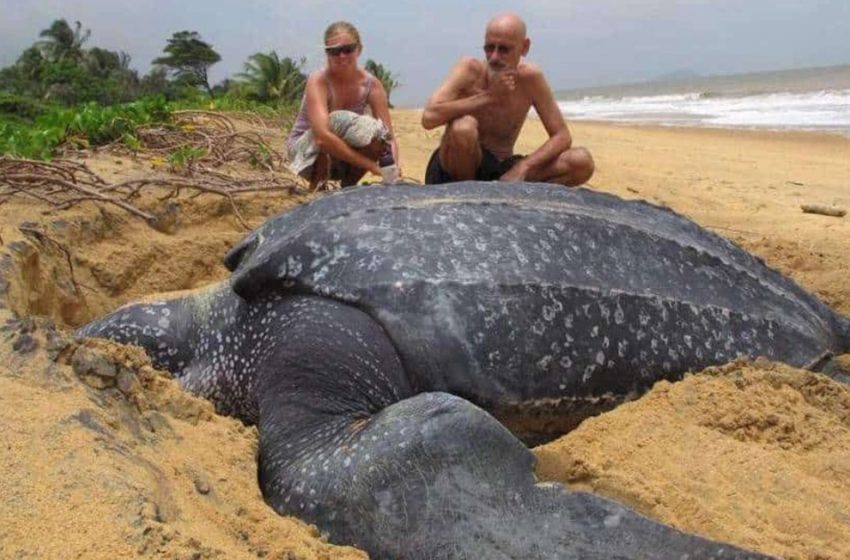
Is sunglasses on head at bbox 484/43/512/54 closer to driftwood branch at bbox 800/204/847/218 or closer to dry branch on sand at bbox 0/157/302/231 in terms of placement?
dry branch on sand at bbox 0/157/302/231

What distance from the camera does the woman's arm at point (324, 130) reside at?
391 centimetres

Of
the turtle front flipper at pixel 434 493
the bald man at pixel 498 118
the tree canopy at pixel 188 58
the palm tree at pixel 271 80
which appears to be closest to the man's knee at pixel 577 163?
the bald man at pixel 498 118

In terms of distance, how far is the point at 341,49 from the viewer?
4.05 m

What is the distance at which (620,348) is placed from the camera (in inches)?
80.4

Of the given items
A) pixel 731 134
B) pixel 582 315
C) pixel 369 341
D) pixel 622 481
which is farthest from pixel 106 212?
pixel 731 134

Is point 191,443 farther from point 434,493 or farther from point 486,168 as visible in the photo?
point 486,168

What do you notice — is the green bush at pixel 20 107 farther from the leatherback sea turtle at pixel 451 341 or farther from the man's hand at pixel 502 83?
the leatherback sea turtle at pixel 451 341

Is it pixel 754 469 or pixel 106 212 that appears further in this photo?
pixel 106 212

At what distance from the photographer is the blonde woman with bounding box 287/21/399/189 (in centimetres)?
398

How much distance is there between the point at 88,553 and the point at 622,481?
3.37ft

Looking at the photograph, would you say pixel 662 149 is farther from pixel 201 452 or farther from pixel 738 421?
pixel 201 452

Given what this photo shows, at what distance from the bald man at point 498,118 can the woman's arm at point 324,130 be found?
1.36ft

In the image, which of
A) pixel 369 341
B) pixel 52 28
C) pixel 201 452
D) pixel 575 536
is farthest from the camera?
pixel 52 28

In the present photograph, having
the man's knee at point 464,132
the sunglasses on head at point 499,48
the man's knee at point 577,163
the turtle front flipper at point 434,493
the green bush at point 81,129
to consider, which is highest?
the sunglasses on head at point 499,48
